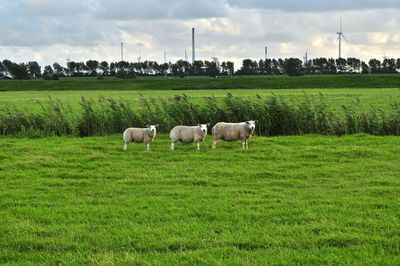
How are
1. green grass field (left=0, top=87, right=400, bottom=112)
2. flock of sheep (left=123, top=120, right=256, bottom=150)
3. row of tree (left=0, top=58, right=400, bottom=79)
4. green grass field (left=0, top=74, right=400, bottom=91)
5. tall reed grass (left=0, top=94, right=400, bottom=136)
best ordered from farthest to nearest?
row of tree (left=0, top=58, right=400, bottom=79)
green grass field (left=0, top=74, right=400, bottom=91)
green grass field (left=0, top=87, right=400, bottom=112)
tall reed grass (left=0, top=94, right=400, bottom=136)
flock of sheep (left=123, top=120, right=256, bottom=150)

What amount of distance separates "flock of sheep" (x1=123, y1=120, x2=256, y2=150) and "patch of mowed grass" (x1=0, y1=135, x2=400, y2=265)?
0.53 meters

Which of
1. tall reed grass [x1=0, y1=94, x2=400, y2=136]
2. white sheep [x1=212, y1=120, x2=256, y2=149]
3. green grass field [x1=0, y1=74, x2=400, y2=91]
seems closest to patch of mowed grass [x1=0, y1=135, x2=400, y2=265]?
white sheep [x1=212, y1=120, x2=256, y2=149]

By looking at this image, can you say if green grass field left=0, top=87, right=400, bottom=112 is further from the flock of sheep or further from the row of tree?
the row of tree

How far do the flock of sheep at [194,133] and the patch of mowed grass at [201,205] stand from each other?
53 centimetres

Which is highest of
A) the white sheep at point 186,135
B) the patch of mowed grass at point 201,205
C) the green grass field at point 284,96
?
the green grass field at point 284,96

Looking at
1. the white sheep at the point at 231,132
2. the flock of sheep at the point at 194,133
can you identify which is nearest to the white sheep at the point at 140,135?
the flock of sheep at the point at 194,133

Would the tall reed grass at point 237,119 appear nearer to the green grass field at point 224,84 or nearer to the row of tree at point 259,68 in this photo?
the green grass field at point 224,84

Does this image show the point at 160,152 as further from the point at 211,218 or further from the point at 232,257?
the point at 232,257

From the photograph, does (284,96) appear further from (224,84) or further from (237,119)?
(224,84)

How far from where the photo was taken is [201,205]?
1109 cm

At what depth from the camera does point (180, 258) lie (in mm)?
8008

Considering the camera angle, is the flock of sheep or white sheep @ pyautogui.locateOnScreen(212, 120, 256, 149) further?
white sheep @ pyautogui.locateOnScreen(212, 120, 256, 149)

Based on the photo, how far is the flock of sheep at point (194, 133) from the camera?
19.0 metres

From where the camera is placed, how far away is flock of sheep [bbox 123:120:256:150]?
1900cm
